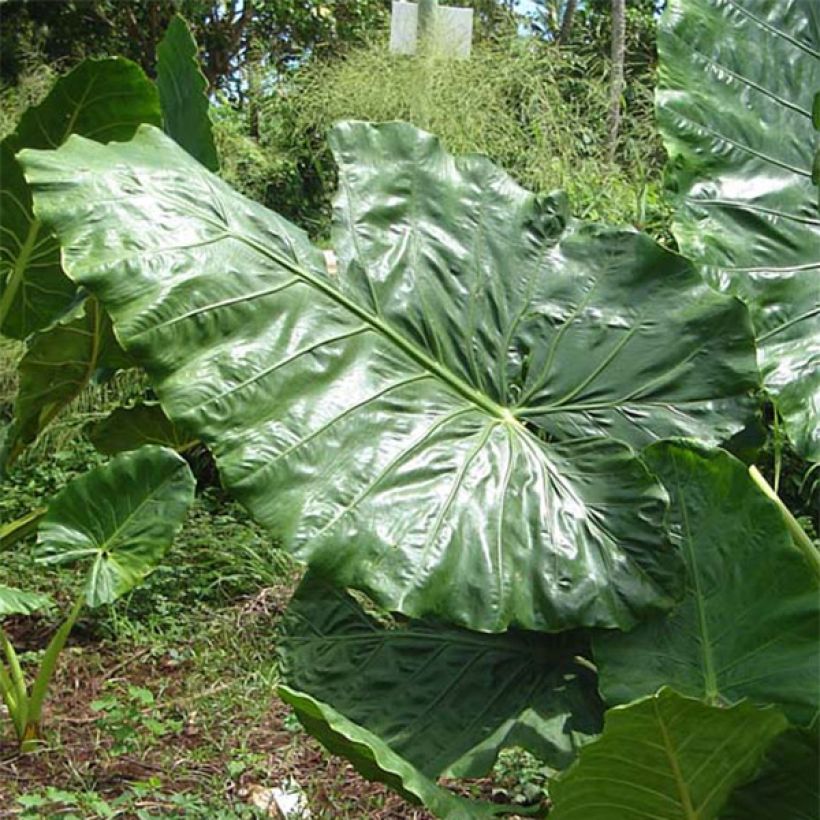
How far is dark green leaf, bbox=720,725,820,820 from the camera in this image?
1.26m

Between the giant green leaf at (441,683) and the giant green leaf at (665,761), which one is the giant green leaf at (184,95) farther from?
the giant green leaf at (665,761)

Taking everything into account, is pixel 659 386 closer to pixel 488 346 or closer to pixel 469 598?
pixel 488 346

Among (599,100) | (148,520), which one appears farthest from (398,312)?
(599,100)

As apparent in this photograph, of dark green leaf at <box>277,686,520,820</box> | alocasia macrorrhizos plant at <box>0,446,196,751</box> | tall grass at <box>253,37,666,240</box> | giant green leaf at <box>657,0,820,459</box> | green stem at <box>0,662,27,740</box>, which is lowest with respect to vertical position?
green stem at <box>0,662,27,740</box>

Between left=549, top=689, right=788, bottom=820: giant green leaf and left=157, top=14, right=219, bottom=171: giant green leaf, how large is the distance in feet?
4.65

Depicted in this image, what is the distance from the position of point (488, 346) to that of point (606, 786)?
559 millimetres

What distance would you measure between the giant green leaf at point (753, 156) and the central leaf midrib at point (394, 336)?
341 millimetres

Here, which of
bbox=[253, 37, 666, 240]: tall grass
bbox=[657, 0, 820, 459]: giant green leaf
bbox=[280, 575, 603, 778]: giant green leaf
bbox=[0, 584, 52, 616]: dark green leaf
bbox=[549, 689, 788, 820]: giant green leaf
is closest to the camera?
bbox=[549, 689, 788, 820]: giant green leaf

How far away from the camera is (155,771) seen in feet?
7.55

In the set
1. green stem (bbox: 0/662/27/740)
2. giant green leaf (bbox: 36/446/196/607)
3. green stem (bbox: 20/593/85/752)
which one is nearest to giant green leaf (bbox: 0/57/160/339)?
giant green leaf (bbox: 36/446/196/607)

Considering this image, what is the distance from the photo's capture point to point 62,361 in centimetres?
228

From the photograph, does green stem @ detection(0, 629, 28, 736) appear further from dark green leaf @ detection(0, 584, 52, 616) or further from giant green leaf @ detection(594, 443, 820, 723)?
giant green leaf @ detection(594, 443, 820, 723)

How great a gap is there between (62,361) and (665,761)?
142 cm

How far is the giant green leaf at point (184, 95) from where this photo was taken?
2295 mm
